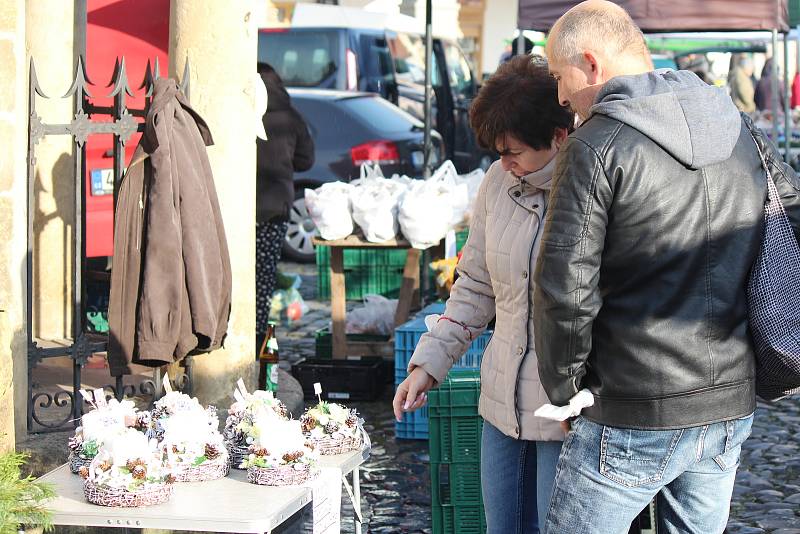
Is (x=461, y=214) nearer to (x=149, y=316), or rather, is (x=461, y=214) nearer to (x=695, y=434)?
(x=149, y=316)

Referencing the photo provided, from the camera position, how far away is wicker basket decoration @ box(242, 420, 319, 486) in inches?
137

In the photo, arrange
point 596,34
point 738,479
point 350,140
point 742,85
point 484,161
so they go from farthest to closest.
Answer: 1. point 742,85
2. point 484,161
3. point 350,140
4. point 738,479
5. point 596,34

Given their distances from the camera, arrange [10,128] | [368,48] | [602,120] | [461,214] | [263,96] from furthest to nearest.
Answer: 1. [368,48]
2. [461,214]
3. [263,96]
4. [10,128]
5. [602,120]

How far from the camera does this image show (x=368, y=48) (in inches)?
520

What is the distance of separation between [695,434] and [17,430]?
9.63 ft

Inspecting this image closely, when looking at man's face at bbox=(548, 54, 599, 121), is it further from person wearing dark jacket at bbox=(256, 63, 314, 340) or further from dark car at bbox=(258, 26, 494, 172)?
dark car at bbox=(258, 26, 494, 172)

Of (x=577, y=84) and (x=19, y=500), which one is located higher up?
(x=577, y=84)

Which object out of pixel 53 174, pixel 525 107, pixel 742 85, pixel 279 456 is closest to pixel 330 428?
pixel 279 456

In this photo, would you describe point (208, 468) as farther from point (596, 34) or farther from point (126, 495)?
point (596, 34)

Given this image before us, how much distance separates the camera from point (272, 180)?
8078 millimetres

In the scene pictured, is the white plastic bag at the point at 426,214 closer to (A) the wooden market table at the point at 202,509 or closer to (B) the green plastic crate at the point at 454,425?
(B) the green plastic crate at the point at 454,425

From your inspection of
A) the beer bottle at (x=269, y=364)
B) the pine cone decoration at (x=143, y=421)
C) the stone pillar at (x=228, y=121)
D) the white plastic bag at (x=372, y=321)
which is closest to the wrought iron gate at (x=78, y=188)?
the stone pillar at (x=228, y=121)

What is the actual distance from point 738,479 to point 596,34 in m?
3.81

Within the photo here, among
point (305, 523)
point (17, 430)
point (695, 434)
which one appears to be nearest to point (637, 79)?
point (695, 434)
